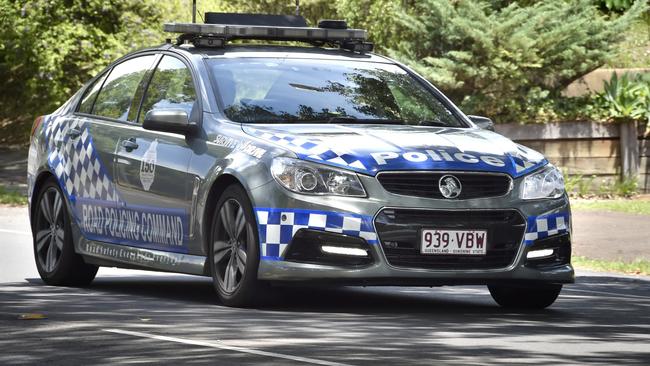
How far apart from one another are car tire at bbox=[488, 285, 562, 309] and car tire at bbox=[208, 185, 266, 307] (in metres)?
1.74

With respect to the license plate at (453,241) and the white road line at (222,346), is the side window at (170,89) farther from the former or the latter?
the white road line at (222,346)

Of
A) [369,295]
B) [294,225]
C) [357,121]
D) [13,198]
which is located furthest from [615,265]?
[13,198]

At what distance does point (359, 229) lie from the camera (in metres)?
9.21

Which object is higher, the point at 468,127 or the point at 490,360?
the point at 468,127

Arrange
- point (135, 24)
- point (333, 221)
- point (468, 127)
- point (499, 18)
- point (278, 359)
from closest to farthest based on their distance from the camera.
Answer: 1. point (278, 359)
2. point (333, 221)
3. point (468, 127)
4. point (499, 18)
5. point (135, 24)

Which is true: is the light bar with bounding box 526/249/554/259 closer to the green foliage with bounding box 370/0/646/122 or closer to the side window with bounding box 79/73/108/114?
the side window with bounding box 79/73/108/114

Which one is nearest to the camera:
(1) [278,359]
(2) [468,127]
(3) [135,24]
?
(1) [278,359]

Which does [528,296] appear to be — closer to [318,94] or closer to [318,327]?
[318,94]

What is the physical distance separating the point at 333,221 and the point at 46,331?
67.7 inches

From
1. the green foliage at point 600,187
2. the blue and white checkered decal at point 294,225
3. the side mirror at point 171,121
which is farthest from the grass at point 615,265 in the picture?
the green foliage at point 600,187

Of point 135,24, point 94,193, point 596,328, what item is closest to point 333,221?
point 596,328

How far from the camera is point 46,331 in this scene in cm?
860

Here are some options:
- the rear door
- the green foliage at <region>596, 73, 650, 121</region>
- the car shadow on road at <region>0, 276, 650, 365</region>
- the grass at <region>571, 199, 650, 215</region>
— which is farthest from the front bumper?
the green foliage at <region>596, 73, 650, 121</region>

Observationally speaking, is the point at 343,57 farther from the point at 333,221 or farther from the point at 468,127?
the point at 333,221
